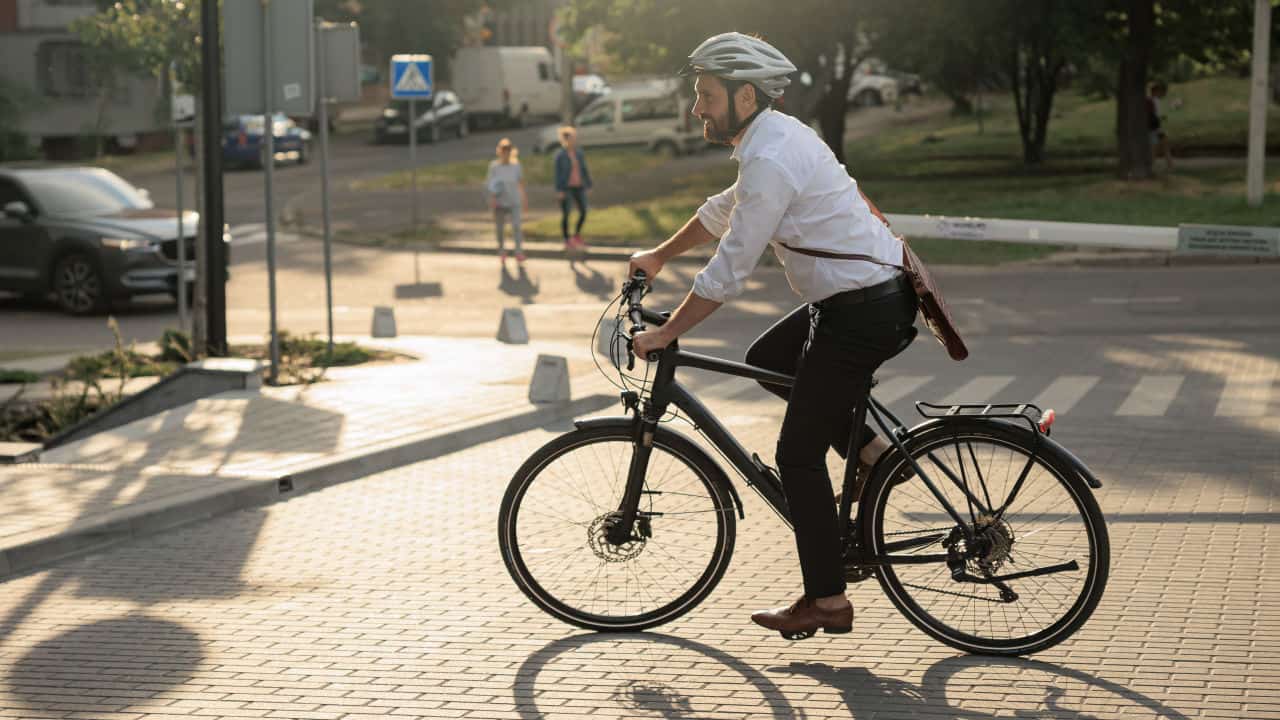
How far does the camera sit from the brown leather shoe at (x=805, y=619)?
18.5 feet

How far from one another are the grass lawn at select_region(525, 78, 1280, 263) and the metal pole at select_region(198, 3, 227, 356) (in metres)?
11.9

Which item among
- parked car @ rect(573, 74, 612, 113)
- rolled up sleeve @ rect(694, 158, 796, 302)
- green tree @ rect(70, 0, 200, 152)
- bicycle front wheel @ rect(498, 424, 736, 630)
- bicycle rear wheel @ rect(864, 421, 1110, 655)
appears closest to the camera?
rolled up sleeve @ rect(694, 158, 796, 302)

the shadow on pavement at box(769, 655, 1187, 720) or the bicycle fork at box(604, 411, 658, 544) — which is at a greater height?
the bicycle fork at box(604, 411, 658, 544)

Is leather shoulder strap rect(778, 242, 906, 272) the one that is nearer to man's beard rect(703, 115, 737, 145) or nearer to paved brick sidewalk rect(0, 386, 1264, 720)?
man's beard rect(703, 115, 737, 145)

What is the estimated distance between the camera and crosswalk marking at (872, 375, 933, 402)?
11.6 m

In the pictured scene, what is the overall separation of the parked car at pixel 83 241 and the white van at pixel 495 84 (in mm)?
39386

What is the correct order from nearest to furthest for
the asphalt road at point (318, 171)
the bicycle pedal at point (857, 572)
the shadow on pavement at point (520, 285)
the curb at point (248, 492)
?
the bicycle pedal at point (857, 572)
the curb at point (248, 492)
the shadow on pavement at point (520, 285)
the asphalt road at point (318, 171)

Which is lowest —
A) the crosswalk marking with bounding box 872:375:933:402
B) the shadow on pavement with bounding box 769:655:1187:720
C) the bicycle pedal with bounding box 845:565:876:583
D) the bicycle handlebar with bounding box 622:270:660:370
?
the crosswalk marking with bounding box 872:375:933:402

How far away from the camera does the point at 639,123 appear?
159ft

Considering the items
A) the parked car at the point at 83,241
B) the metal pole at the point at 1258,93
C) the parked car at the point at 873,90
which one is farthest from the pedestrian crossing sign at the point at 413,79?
the parked car at the point at 873,90

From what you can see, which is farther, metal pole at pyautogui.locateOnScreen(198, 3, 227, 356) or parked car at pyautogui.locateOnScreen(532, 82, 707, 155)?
parked car at pyautogui.locateOnScreen(532, 82, 707, 155)

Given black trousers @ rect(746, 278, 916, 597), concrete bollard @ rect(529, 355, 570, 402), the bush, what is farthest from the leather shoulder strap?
the bush

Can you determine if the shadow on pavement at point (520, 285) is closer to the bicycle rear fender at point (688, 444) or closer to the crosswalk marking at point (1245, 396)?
the crosswalk marking at point (1245, 396)

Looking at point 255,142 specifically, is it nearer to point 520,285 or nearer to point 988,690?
point 520,285
